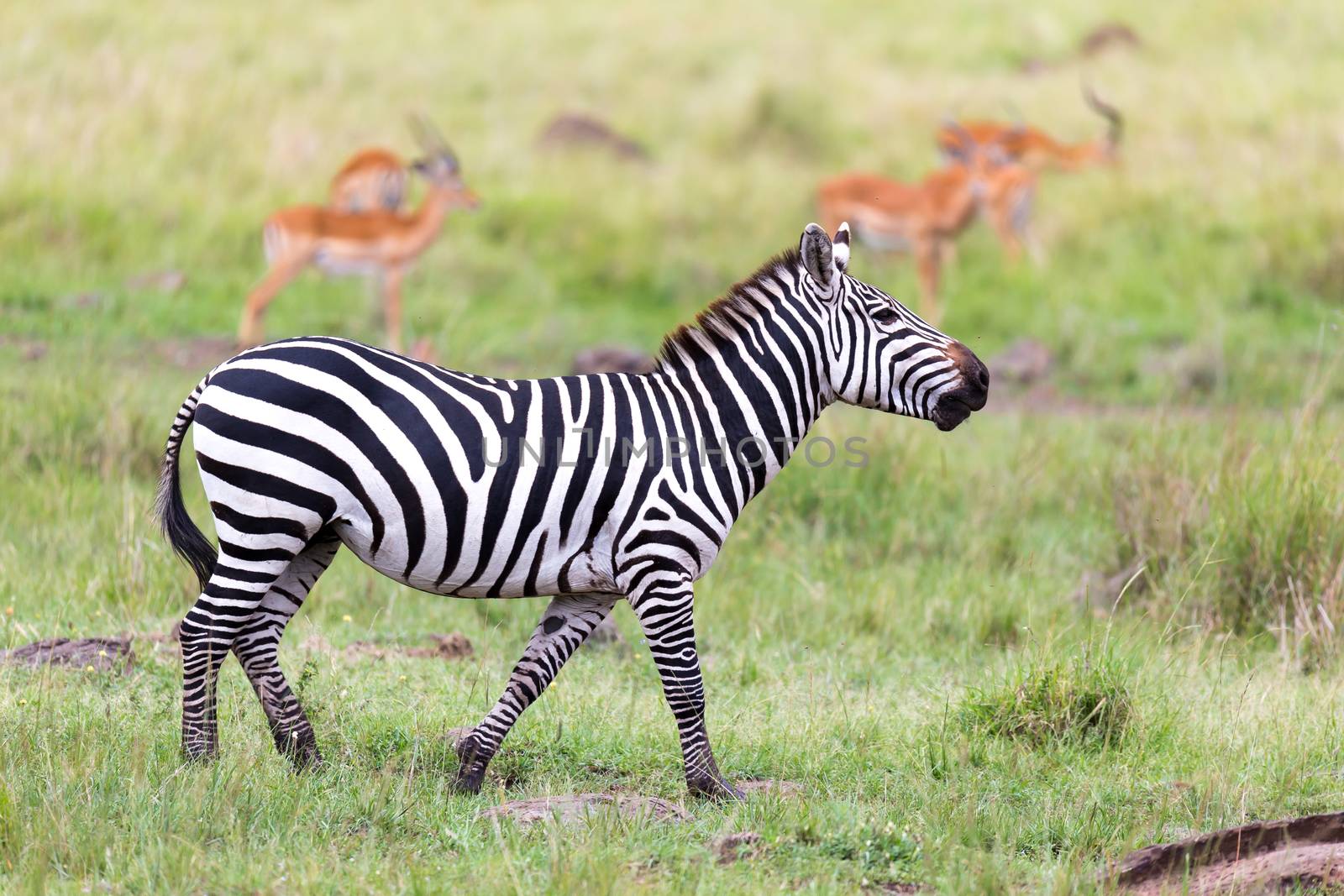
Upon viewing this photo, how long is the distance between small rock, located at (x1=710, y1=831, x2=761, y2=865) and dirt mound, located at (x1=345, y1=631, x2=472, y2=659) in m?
2.42

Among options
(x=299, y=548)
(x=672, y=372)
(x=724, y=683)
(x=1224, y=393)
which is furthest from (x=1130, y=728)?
(x=1224, y=393)

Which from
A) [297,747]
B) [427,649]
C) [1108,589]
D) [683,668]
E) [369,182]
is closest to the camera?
[683,668]

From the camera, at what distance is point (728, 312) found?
16.3ft

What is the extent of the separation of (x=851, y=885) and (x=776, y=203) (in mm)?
11804

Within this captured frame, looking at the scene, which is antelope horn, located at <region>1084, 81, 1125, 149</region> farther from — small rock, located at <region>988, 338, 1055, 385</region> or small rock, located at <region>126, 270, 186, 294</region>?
small rock, located at <region>126, 270, 186, 294</region>

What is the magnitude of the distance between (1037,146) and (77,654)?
12.5 m

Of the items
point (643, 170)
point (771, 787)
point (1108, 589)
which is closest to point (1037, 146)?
point (643, 170)

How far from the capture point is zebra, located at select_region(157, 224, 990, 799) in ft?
14.7

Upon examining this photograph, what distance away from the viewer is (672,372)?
16.3ft

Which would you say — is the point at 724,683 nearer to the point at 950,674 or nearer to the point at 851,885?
the point at 950,674

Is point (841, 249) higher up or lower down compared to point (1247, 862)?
higher up

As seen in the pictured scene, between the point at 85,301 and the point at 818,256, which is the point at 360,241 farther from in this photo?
the point at 818,256

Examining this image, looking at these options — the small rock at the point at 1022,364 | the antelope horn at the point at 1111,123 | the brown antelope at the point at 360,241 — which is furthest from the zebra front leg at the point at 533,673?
the antelope horn at the point at 1111,123

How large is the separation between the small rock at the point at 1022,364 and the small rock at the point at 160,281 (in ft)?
22.1
